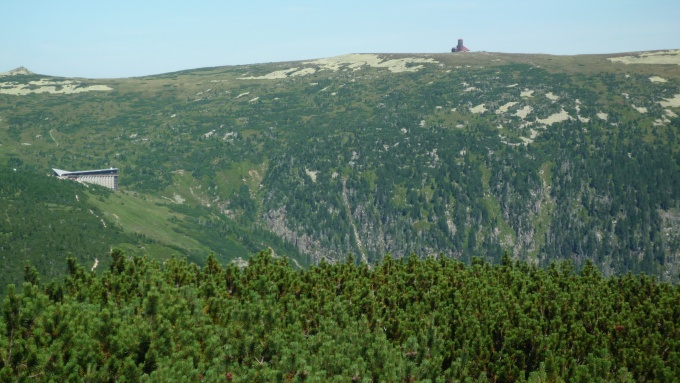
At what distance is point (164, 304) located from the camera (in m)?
41.9

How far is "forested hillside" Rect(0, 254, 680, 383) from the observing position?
34.6 metres

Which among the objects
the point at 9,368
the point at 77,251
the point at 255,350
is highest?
the point at 9,368

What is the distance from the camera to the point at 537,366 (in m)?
44.3

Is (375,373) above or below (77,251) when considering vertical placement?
above

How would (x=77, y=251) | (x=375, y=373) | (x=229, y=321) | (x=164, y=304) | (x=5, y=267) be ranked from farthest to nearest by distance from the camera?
(x=77, y=251) → (x=5, y=267) → (x=229, y=321) → (x=164, y=304) → (x=375, y=373)

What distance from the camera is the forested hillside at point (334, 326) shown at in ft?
113

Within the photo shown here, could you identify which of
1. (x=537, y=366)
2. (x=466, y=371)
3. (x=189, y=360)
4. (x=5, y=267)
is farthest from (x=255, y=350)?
(x=5, y=267)

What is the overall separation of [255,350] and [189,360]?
5.66 metres

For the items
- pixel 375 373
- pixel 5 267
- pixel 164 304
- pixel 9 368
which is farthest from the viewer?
pixel 5 267

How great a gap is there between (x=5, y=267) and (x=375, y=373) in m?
151

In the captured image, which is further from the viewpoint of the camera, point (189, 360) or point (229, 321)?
point (229, 321)

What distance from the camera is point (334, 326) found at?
4497 centimetres

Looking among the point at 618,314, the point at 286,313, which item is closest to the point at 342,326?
the point at 286,313

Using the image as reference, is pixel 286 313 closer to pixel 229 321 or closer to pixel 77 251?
pixel 229 321
